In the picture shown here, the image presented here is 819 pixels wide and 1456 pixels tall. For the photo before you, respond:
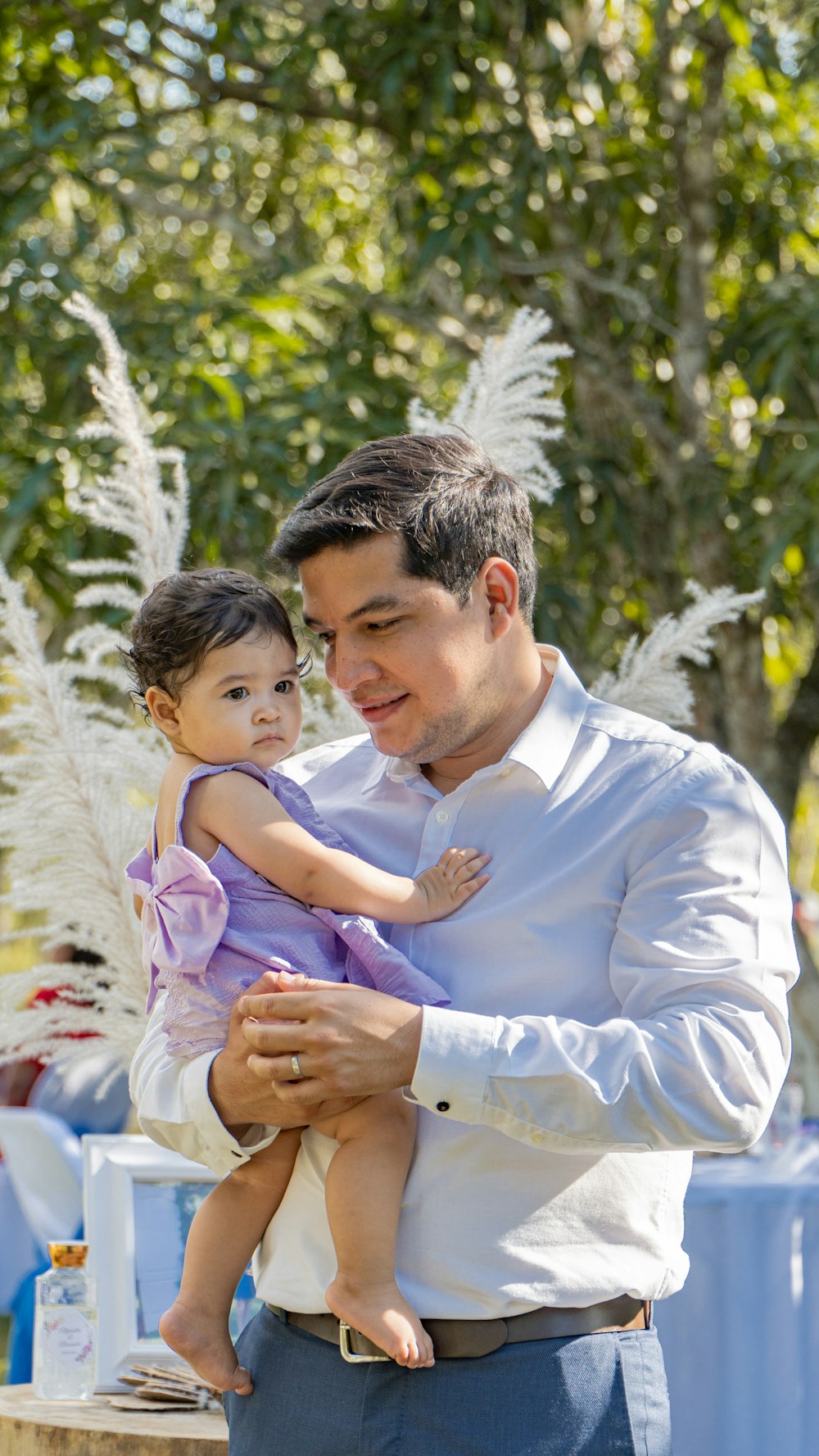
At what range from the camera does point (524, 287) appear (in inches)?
212

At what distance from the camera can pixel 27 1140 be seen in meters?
4.70

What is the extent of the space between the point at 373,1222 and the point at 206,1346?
0.35 metres

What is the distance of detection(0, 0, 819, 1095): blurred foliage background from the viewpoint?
189 inches

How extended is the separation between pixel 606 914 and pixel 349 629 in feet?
1.48

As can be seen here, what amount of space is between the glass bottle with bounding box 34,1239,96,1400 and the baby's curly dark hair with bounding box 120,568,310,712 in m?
1.11

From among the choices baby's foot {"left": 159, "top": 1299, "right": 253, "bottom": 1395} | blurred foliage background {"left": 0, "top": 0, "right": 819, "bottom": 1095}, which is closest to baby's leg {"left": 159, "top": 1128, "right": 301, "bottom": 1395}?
baby's foot {"left": 159, "top": 1299, "right": 253, "bottom": 1395}

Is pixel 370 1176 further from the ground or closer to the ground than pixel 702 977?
closer to the ground

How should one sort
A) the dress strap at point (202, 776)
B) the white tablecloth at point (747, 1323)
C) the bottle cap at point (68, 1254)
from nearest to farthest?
the dress strap at point (202, 776), the bottle cap at point (68, 1254), the white tablecloth at point (747, 1323)

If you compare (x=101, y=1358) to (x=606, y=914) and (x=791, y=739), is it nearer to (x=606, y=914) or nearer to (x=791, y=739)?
(x=606, y=914)

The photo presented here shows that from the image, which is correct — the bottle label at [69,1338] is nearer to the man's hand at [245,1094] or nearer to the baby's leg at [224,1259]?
the baby's leg at [224,1259]

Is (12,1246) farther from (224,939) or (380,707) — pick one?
(380,707)

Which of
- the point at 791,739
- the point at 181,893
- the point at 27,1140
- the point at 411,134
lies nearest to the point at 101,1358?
the point at 181,893

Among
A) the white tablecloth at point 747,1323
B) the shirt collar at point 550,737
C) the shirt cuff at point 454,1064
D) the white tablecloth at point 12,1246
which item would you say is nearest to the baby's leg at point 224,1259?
the shirt cuff at point 454,1064

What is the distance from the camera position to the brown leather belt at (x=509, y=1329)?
150 centimetres
